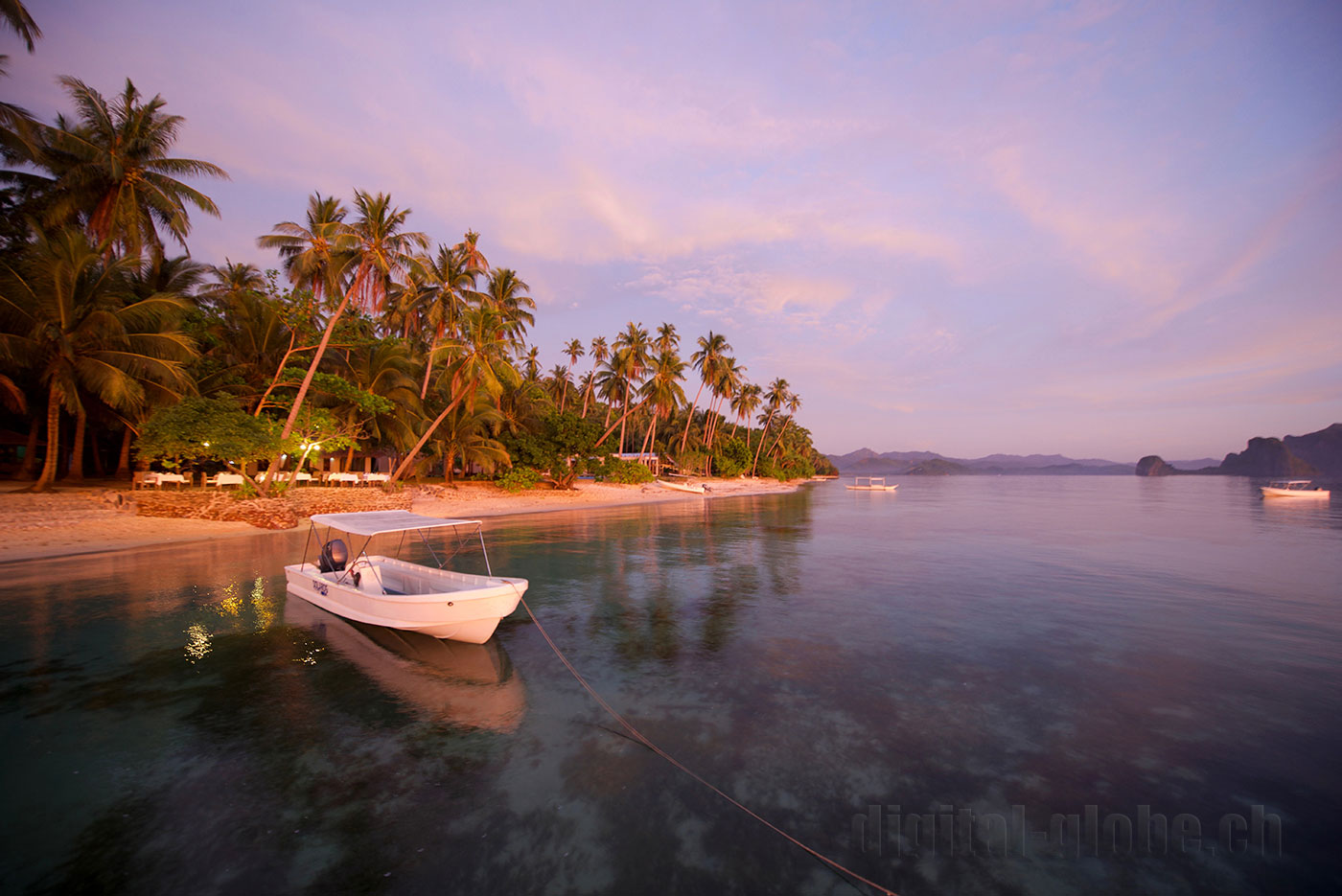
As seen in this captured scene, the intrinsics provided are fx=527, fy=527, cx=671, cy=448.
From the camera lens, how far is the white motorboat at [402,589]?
27.4 ft

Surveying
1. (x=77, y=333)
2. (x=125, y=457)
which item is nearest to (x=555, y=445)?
(x=125, y=457)

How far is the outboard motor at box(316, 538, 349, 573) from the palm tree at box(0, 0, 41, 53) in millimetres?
19018

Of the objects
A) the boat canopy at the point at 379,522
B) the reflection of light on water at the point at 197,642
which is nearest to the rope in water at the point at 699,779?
the boat canopy at the point at 379,522

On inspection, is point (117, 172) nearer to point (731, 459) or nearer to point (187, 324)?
point (187, 324)

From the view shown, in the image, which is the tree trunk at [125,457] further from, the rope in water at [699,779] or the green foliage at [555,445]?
the rope in water at [699,779]

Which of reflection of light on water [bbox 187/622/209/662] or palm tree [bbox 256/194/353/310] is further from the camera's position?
palm tree [bbox 256/194/353/310]

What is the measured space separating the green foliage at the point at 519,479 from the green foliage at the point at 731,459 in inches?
1581

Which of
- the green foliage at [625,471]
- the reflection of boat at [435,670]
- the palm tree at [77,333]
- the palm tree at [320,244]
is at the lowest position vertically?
the reflection of boat at [435,670]

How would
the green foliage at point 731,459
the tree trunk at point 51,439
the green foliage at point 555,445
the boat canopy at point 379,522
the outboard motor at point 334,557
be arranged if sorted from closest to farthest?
the boat canopy at point 379,522 < the outboard motor at point 334,557 < the tree trunk at point 51,439 < the green foliage at point 555,445 < the green foliage at point 731,459

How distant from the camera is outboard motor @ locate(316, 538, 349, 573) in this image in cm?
1038

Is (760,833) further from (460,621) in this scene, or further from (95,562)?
(95,562)

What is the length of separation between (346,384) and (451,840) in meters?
25.8

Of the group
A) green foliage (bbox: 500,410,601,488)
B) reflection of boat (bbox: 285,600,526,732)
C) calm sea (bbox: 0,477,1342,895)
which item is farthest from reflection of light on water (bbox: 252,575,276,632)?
green foliage (bbox: 500,410,601,488)

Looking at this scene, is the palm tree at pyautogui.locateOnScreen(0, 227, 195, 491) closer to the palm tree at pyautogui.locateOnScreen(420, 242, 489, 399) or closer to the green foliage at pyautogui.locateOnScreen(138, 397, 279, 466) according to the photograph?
the green foliage at pyautogui.locateOnScreen(138, 397, 279, 466)
